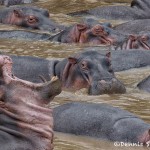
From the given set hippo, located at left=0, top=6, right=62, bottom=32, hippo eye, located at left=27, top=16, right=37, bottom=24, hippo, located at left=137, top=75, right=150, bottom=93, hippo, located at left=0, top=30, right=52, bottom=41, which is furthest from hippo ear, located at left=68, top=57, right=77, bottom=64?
hippo eye, located at left=27, top=16, right=37, bottom=24

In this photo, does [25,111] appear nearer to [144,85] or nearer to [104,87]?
[104,87]

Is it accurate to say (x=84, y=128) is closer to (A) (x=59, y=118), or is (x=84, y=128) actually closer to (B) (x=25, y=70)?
(A) (x=59, y=118)

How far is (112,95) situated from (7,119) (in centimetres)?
427

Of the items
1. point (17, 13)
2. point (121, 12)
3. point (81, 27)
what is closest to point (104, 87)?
point (81, 27)

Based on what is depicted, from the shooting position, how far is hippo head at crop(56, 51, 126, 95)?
30.6 feet

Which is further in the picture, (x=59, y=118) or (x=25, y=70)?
(x=25, y=70)

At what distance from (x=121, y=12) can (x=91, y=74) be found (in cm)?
758

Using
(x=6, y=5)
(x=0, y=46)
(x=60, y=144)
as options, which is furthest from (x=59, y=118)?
(x=6, y=5)

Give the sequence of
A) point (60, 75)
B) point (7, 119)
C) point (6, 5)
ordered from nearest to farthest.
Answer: point (7, 119) → point (60, 75) → point (6, 5)

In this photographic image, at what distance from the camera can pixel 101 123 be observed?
7121 mm

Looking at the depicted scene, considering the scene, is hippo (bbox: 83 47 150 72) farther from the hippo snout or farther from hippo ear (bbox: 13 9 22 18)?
hippo ear (bbox: 13 9 22 18)

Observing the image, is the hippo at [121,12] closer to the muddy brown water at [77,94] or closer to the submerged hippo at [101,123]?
the muddy brown water at [77,94]

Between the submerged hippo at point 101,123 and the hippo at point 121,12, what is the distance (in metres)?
9.47

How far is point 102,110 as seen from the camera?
7.29m
